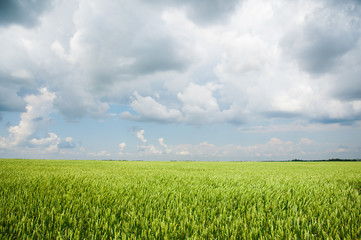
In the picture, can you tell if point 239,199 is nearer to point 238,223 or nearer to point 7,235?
point 238,223

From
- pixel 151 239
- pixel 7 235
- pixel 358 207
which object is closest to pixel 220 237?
pixel 151 239

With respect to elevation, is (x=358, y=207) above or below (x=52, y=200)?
below

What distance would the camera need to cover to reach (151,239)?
1.96 m

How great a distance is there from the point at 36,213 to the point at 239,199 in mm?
3238

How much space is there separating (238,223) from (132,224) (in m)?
1.35

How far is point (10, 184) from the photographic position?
4191 millimetres

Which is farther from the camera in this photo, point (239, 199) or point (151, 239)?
point (239, 199)

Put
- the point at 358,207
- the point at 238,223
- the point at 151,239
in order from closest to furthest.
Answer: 1. the point at 151,239
2. the point at 238,223
3. the point at 358,207

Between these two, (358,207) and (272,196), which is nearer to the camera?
(358,207)

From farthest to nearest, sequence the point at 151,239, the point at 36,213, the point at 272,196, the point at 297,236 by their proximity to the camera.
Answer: the point at 272,196 → the point at 36,213 → the point at 297,236 → the point at 151,239

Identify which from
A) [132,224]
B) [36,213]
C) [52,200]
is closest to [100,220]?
[132,224]

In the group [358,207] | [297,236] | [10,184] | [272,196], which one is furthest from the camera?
[10,184]

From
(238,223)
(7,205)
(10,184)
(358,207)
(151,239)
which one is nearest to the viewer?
(151,239)

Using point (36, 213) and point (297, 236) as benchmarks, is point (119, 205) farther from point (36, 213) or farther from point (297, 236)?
point (297, 236)
